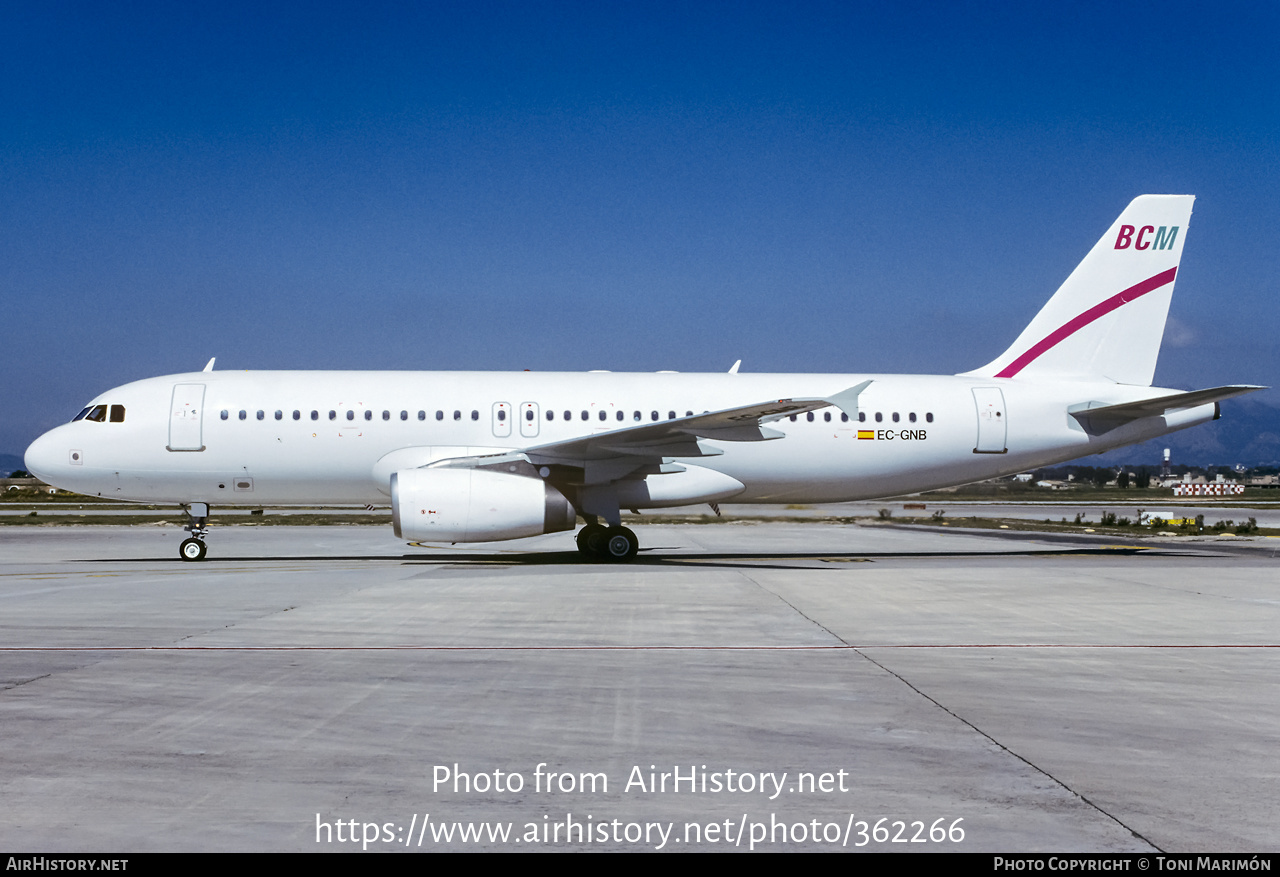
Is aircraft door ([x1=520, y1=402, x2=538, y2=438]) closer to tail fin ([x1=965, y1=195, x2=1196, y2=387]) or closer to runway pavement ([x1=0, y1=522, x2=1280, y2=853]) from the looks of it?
runway pavement ([x1=0, y1=522, x2=1280, y2=853])

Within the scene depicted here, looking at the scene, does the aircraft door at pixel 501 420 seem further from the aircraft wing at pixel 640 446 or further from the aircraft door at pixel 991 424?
the aircraft door at pixel 991 424

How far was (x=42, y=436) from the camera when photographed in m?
18.9

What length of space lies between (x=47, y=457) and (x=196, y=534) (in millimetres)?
2879

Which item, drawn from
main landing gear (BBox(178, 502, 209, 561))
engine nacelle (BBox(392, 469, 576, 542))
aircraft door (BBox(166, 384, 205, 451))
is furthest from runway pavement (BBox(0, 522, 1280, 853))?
aircraft door (BBox(166, 384, 205, 451))

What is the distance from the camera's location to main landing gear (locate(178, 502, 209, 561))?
18.8 m

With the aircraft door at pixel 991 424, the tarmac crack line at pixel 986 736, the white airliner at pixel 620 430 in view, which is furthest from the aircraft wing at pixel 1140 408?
the tarmac crack line at pixel 986 736

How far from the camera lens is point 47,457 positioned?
1873 cm

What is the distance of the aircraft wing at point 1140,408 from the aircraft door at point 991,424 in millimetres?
1448

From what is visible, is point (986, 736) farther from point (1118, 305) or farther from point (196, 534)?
point (1118, 305)

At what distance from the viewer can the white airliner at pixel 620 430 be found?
1808 cm

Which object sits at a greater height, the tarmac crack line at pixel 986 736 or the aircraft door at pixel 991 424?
the aircraft door at pixel 991 424

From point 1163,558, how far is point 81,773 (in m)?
19.7

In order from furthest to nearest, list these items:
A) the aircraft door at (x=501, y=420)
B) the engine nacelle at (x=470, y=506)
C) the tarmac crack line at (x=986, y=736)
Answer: the aircraft door at (x=501, y=420) → the engine nacelle at (x=470, y=506) → the tarmac crack line at (x=986, y=736)
